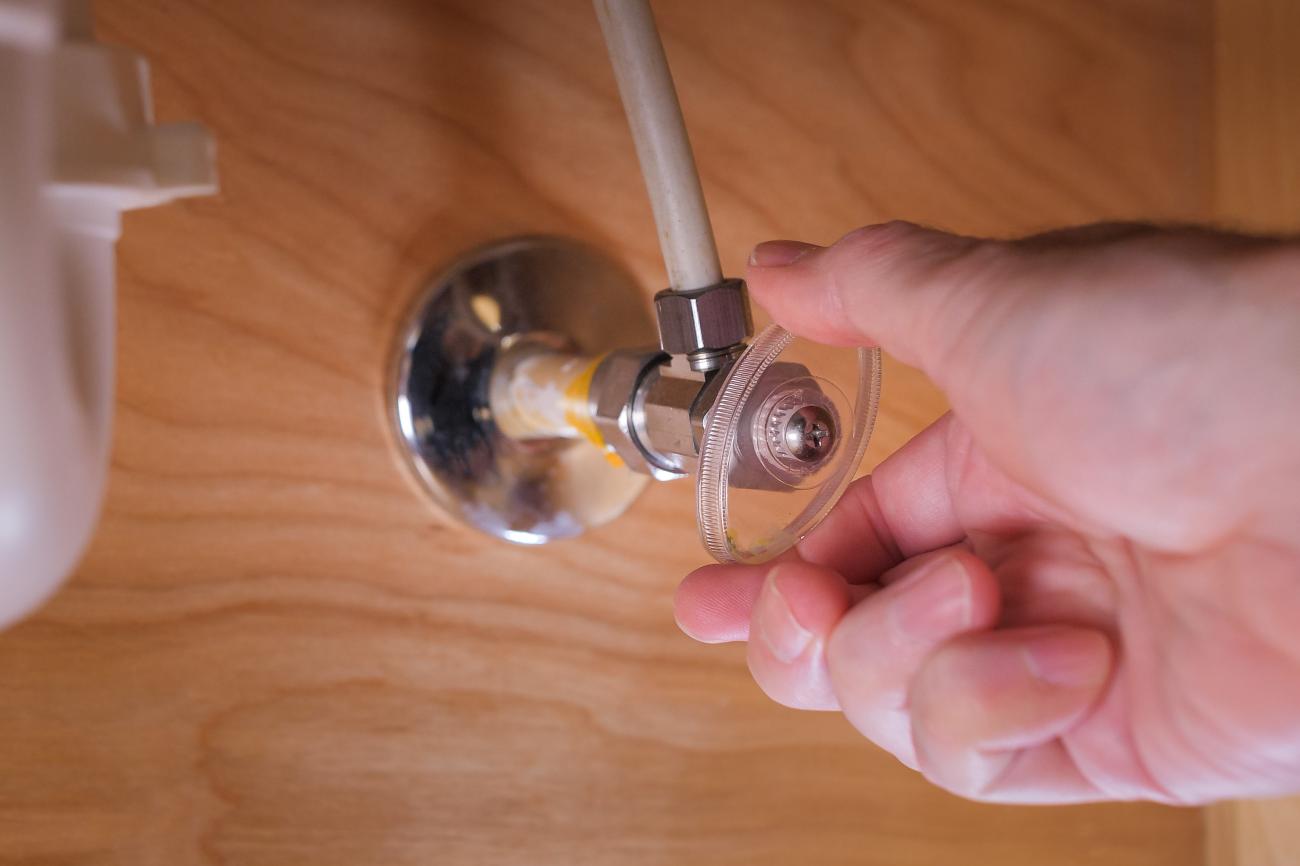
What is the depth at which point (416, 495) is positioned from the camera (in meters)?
0.36

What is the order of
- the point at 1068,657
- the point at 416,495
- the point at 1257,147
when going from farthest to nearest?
1. the point at 1257,147
2. the point at 416,495
3. the point at 1068,657

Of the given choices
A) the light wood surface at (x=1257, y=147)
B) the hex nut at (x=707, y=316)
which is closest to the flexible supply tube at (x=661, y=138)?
the hex nut at (x=707, y=316)

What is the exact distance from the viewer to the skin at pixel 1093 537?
237mm

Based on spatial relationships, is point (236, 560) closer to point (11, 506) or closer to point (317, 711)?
point (317, 711)

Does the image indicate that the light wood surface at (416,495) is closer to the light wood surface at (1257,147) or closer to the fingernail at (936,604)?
the light wood surface at (1257,147)

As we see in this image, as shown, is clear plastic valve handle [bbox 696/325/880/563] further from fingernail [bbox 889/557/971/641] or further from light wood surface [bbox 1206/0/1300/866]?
light wood surface [bbox 1206/0/1300/866]

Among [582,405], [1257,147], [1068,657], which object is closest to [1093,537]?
[1068,657]

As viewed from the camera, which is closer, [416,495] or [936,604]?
[936,604]

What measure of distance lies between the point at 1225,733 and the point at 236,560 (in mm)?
281

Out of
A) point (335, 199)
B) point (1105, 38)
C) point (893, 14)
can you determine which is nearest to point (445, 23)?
point (335, 199)

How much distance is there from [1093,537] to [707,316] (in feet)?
0.39

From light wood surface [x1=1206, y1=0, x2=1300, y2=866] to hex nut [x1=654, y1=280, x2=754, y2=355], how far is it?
0.30 m

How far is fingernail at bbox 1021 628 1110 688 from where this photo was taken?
239 millimetres

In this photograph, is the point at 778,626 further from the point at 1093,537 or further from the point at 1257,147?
the point at 1257,147
